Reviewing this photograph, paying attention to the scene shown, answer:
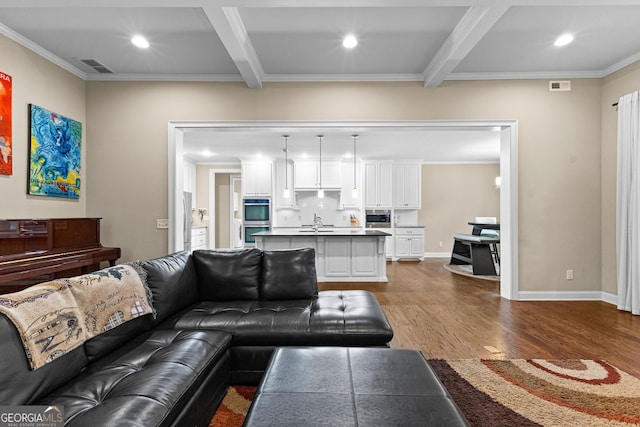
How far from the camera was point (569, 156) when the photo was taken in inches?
169

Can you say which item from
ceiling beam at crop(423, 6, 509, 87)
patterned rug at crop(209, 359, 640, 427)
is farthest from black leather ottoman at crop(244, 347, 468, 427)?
ceiling beam at crop(423, 6, 509, 87)

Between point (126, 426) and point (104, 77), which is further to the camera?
point (104, 77)

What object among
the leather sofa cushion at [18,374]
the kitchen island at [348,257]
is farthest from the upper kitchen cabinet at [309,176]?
the leather sofa cushion at [18,374]

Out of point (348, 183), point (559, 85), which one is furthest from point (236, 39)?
point (348, 183)

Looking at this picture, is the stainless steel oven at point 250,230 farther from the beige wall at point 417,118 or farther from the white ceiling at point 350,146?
the beige wall at point 417,118

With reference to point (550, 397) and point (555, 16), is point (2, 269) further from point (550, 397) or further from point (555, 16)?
point (555, 16)

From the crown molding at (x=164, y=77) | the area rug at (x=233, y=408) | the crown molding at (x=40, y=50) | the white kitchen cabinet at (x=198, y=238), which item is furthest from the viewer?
the white kitchen cabinet at (x=198, y=238)

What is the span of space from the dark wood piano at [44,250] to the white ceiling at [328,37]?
1869 mm

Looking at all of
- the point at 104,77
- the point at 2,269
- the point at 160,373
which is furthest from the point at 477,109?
the point at 2,269

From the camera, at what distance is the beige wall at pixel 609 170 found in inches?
161

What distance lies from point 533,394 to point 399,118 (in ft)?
10.9

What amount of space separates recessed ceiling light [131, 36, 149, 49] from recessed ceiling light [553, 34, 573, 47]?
430cm

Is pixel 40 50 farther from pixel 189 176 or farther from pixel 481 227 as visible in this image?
pixel 481 227

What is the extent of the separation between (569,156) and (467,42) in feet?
7.69
